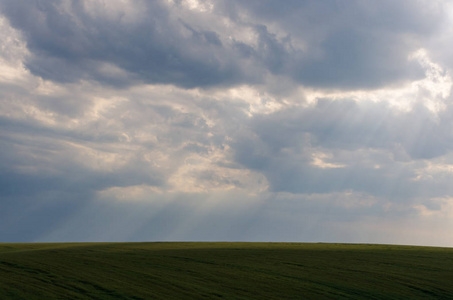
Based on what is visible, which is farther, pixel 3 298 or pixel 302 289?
pixel 302 289

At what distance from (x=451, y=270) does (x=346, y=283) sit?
11.4m

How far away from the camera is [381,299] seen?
2184 cm

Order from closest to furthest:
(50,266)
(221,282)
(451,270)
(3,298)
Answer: (3,298), (221,282), (50,266), (451,270)

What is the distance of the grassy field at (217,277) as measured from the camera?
66.8 feet

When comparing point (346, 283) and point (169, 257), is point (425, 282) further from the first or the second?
point (169, 257)

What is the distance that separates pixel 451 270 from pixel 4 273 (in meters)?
28.9

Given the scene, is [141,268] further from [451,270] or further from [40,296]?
[451,270]

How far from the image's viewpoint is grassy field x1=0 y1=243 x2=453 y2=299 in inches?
802

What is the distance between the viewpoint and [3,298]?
1764 centimetres

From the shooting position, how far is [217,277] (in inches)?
973

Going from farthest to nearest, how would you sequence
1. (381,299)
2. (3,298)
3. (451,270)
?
(451,270) → (381,299) → (3,298)

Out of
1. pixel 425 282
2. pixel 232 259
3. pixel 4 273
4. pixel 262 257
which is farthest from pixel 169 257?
pixel 425 282

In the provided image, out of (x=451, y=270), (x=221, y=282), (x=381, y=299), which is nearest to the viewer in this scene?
(x=381, y=299)

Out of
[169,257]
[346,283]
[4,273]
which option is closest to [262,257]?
[169,257]
